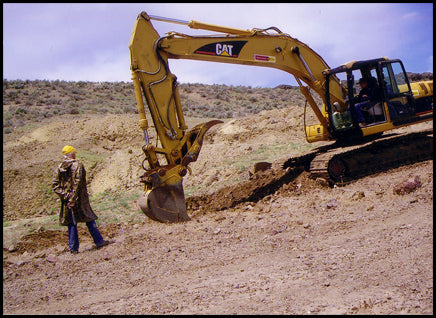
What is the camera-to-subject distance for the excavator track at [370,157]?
9867 millimetres

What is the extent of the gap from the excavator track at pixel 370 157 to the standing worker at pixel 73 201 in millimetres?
5212

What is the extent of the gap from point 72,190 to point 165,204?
1568 millimetres

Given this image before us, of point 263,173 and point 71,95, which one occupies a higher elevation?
point 71,95

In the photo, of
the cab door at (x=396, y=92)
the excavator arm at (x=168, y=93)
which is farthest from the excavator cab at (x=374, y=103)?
the excavator arm at (x=168, y=93)

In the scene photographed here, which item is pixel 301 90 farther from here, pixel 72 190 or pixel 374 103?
pixel 72 190

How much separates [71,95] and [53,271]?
3099 centimetres

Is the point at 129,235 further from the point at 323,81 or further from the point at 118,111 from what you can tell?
the point at 118,111

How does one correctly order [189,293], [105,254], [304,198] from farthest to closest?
[304,198], [105,254], [189,293]

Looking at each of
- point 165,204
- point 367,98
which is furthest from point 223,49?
point 367,98

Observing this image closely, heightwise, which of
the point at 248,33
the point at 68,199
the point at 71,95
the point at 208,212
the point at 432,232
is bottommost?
the point at 432,232

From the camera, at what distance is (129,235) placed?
7414 millimetres

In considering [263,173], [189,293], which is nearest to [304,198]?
[263,173]

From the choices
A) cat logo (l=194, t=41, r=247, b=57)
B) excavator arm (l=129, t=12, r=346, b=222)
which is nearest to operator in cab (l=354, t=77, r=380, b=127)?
excavator arm (l=129, t=12, r=346, b=222)

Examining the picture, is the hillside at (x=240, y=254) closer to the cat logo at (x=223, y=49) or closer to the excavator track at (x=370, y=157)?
the excavator track at (x=370, y=157)
